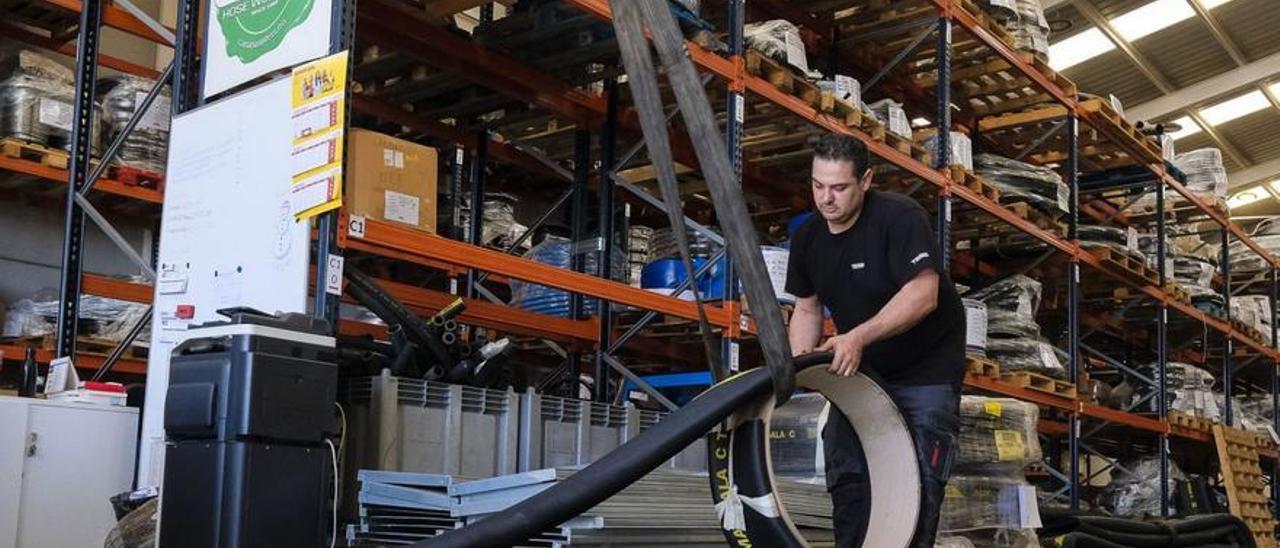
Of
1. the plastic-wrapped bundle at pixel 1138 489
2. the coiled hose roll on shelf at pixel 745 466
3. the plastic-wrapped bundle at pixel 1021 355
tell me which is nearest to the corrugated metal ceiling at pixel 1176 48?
the plastic-wrapped bundle at pixel 1138 489

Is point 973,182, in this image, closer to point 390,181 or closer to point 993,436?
point 993,436

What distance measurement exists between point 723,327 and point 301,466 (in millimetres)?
3380

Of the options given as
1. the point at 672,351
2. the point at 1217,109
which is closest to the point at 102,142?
the point at 672,351

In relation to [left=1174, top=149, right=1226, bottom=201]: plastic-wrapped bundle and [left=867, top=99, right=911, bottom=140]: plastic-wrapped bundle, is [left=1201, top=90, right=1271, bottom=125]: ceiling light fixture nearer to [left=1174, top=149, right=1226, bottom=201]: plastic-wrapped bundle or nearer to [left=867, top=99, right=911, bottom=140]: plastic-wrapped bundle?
[left=1174, top=149, right=1226, bottom=201]: plastic-wrapped bundle

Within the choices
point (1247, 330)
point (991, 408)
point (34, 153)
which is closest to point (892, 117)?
point (991, 408)

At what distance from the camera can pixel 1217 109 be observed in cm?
2178

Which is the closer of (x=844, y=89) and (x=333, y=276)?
(x=333, y=276)

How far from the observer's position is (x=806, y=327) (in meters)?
4.26

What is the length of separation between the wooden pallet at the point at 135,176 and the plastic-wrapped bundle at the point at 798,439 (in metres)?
3.64

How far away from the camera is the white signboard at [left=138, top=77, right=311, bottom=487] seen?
4332 millimetres

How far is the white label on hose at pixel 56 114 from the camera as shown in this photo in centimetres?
645

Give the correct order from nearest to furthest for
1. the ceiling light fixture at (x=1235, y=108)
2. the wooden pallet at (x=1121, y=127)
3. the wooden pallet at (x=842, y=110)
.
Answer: the wooden pallet at (x=842, y=110) < the wooden pallet at (x=1121, y=127) < the ceiling light fixture at (x=1235, y=108)

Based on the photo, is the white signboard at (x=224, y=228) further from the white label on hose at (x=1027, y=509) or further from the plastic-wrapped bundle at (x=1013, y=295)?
the plastic-wrapped bundle at (x=1013, y=295)

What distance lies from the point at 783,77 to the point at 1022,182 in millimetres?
3490
